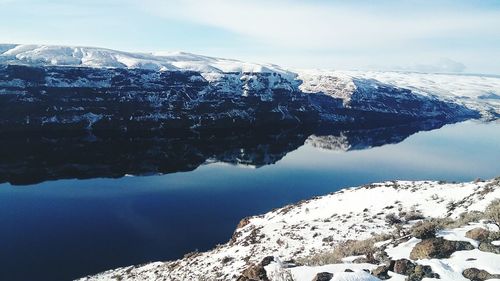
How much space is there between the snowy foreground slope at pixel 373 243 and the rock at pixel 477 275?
0.08 ft

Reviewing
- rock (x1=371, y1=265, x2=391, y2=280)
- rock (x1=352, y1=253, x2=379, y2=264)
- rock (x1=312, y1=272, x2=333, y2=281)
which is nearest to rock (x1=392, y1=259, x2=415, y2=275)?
rock (x1=371, y1=265, x2=391, y2=280)

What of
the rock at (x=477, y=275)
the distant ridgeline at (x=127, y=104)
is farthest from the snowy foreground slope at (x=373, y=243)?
the distant ridgeline at (x=127, y=104)

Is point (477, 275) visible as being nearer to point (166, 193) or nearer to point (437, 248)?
point (437, 248)

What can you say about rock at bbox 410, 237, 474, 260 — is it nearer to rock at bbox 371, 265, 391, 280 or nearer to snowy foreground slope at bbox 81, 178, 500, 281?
snowy foreground slope at bbox 81, 178, 500, 281

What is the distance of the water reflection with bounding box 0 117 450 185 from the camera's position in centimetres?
8800

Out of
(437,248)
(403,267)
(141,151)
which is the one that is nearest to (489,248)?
(437,248)

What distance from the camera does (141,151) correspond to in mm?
110438

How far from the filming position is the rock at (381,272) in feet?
42.2

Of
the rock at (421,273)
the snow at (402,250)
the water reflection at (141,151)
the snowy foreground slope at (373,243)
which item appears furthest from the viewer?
the water reflection at (141,151)

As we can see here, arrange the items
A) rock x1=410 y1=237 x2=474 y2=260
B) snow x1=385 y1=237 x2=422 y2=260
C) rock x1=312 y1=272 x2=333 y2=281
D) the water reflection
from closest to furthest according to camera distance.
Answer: rock x1=312 y1=272 x2=333 y2=281, rock x1=410 y1=237 x2=474 y2=260, snow x1=385 y1=237 x2=422 y2=260, the water reflection

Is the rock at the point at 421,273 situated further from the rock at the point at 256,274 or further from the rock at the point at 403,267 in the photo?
the rock at the point at 256,274

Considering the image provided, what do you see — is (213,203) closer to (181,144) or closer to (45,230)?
(45,230)

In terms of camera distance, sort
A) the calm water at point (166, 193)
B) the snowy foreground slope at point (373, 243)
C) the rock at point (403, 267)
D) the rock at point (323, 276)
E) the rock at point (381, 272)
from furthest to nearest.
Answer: the calm water at point (166, 193), the snowy foreground slope at point (373, 243), the rock at point (403, 267), the rock at point (381, 272), the rock at point (323, 276)

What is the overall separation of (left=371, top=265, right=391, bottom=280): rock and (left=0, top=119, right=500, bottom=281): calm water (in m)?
31.9
